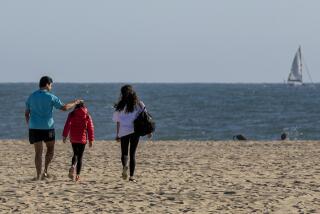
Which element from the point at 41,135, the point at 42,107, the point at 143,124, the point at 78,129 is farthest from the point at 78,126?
the point at 143,124

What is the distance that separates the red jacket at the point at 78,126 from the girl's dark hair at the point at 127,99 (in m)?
0.60

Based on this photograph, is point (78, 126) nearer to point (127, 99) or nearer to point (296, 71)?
point (127, 99)

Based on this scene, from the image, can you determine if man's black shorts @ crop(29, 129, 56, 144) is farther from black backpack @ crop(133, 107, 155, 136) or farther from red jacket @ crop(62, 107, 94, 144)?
black backpack @ crop(133, 107, 155, 136)

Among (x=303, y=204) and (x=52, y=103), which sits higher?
(x=52, y=103)

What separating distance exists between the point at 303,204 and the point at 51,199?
3.33 metres

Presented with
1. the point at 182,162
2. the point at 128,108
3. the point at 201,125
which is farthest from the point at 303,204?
the point at 201,125

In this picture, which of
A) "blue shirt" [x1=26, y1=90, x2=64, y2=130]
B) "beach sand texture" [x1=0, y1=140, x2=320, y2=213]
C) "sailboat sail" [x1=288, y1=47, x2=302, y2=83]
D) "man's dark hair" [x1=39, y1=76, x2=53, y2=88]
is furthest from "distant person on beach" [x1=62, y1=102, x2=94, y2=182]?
"sailboat sail" [x1=288, y1=47, x2=302, y2=83]

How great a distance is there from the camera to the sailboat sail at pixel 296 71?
138850 mm

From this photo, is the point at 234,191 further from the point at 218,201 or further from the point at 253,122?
the point at 253,122

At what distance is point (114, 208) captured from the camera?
31.4 feet

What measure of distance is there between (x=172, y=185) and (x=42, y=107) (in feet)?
7.58

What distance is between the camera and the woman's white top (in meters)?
11.6

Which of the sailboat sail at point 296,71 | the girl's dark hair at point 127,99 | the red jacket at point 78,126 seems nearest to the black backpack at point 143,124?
the girl's dark hair at point 127,99

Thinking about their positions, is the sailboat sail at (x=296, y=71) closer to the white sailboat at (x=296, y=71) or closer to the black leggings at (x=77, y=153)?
the white sailboat at (x=296, y=71)
